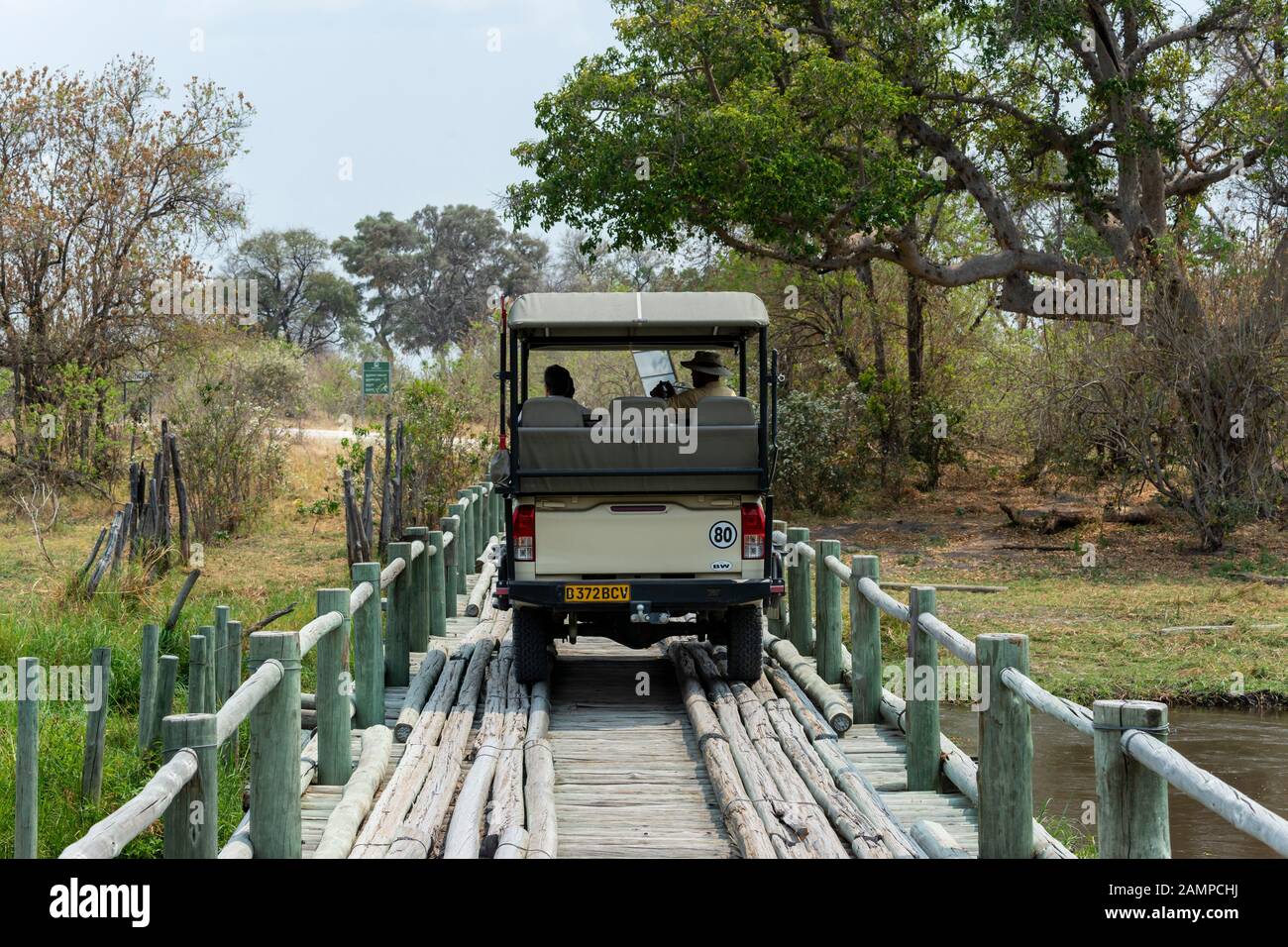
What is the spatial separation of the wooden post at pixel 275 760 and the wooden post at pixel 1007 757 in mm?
2592

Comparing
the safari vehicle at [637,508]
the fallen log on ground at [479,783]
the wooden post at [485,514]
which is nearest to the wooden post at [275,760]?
the fallen log on ground at [479,783]

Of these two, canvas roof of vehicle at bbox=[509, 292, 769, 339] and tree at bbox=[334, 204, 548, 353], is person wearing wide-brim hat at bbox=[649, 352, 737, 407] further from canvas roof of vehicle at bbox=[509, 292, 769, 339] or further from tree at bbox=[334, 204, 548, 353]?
tree at bbox=[334, 204, 548, 353]

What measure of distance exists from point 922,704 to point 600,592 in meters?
2.35

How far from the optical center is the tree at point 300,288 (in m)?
65.1

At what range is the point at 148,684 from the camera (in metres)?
8.21

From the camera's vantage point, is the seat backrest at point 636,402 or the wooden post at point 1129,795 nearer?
the wooden post at point 1129,795

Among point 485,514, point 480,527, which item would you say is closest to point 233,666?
point 480,527

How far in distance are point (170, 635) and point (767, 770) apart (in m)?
5.91

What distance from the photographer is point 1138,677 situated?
1216 cm

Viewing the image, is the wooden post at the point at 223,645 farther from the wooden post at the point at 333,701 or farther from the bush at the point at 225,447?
the bush at the point at 225,447

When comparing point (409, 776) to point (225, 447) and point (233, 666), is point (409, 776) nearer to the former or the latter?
point (233, 666)
